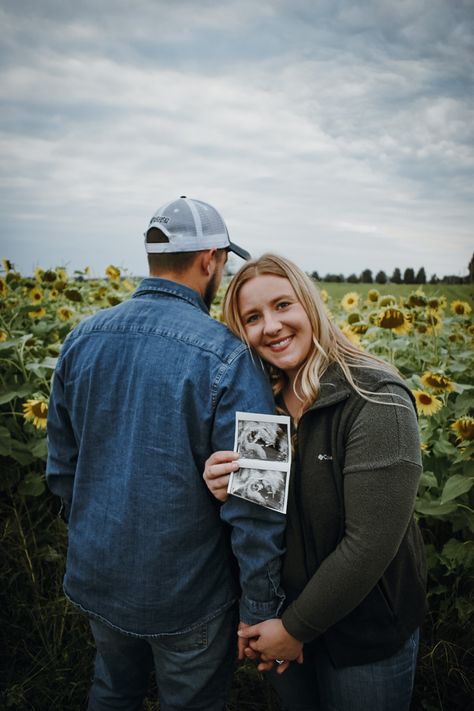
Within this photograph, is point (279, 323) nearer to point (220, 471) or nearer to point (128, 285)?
point (220, 471)

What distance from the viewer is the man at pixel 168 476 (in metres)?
1.60

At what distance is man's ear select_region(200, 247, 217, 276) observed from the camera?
1.81 m

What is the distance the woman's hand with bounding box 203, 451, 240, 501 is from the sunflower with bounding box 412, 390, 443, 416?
5.89 feet

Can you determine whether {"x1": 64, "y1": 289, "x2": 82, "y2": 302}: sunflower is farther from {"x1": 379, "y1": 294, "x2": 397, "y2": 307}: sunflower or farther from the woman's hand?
the woman's hand

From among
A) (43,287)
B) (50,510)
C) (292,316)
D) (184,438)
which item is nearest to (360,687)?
(184,438)

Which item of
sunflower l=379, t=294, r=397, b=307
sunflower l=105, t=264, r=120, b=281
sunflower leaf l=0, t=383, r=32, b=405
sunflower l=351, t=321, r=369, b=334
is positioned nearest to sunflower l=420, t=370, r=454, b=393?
sunflower l=351, t=321, r=369, b=334

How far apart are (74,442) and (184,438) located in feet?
1.97

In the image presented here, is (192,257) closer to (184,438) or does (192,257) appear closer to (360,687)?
(184,438)

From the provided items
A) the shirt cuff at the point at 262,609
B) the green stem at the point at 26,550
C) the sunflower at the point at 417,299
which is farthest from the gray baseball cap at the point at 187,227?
the sunflower at the point at 417,299

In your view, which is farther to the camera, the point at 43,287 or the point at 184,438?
the point at 43,287

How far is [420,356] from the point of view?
4.02 m

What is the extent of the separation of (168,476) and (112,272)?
15.5ft

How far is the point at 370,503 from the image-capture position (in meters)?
1.45

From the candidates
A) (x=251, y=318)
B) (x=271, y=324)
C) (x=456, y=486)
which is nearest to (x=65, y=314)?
(x=251, y=318)
